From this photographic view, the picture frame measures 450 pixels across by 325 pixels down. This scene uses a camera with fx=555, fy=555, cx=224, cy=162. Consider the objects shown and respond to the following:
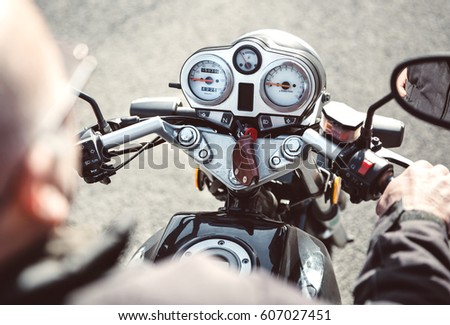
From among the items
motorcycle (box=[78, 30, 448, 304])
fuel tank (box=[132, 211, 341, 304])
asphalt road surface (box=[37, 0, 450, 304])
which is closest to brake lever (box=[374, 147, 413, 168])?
motorcycle (box=[78, 30, 448, 304])

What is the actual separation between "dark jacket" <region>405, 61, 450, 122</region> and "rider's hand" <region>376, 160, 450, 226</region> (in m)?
0.63

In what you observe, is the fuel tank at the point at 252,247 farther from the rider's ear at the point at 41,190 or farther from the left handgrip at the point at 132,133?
the rider's ear at the point at 41,190

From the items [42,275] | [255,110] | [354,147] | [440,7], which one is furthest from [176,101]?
[440,7]

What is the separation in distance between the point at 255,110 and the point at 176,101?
369mm

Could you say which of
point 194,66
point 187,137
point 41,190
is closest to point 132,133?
point 187,137

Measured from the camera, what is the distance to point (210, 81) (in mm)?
1761

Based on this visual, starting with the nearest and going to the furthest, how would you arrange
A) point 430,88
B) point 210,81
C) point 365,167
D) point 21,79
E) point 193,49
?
1. point 21,79
2. point 365,167
3. point 210,81
4. point 430,88
5. point 193,49

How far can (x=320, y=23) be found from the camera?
4.14 meters

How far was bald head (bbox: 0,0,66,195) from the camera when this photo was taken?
0.83 metres

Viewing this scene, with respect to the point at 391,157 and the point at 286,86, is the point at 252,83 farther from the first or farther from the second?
the point at 391,157

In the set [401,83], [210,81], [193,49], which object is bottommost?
[401,83]

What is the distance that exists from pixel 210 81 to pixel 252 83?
137 mm

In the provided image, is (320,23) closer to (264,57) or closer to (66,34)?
(66,34)

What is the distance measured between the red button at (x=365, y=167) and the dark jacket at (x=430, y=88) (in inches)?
23.2
